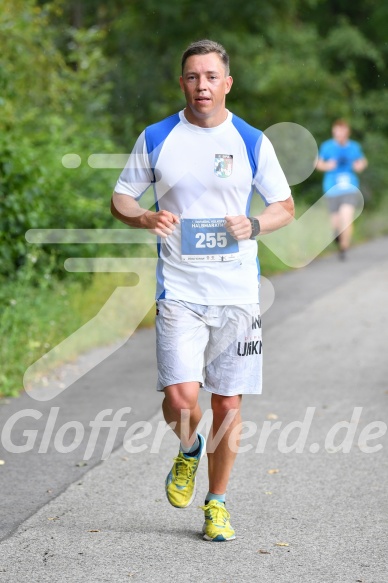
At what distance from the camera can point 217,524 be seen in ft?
17.7

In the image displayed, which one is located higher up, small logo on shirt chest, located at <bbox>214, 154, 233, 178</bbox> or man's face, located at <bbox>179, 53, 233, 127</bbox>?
man's face, located at <bbox>179, 53, 233, 127</bbox>

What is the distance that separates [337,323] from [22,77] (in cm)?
535

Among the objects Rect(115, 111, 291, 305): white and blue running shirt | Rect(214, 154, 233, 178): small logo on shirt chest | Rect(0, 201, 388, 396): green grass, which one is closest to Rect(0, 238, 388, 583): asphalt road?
Rect(0, 201, 388, 396): green grass

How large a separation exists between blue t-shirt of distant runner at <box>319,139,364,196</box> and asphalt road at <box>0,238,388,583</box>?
869cm

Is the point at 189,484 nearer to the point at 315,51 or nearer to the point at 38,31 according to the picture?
the point at 38,31

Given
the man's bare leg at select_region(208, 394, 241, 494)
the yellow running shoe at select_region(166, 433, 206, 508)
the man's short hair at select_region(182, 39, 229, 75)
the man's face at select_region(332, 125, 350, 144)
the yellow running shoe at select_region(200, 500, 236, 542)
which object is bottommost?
the yellow running shoe at select_region(200, 500, 236, 542)

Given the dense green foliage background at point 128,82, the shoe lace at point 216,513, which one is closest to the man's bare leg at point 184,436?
the shoe lace at point 216,513

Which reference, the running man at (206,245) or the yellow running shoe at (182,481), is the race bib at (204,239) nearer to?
the running man at (206,245)

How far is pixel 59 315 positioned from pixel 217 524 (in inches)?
222

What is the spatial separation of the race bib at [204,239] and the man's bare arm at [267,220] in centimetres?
8

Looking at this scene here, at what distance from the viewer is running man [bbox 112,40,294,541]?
17.6 ft

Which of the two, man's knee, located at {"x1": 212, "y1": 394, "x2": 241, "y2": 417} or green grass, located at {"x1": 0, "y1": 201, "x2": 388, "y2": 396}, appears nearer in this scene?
man's knee, located at {"x1": 212, "y1": 394, "x2": 241, "y2": 417}

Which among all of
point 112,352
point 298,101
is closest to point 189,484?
point 112,352

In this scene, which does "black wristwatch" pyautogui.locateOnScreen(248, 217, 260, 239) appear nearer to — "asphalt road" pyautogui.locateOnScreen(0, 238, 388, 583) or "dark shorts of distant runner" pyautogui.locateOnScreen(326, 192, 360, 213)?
"asphalt road" pyautogui.locateOnScreen(0, 238, 388, 583)
